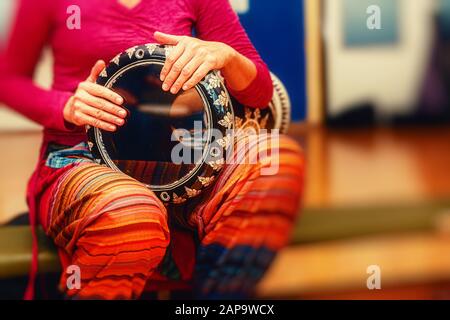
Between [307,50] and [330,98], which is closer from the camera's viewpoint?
[307,50]

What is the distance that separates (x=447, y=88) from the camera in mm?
1706

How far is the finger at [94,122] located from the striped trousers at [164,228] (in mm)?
68

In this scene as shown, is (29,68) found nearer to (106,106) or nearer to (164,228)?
(106,106)

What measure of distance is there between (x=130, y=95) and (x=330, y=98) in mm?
460

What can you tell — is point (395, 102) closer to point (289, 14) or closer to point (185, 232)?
point (289, 14)

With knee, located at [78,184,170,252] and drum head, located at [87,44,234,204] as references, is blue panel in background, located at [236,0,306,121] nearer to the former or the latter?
drum head, located at [87,44,234,204]

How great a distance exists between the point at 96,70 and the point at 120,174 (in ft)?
0.58

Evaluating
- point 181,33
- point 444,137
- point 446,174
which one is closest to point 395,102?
point 444,137

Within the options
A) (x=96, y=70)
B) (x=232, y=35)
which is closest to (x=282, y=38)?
(x=232, y=35)

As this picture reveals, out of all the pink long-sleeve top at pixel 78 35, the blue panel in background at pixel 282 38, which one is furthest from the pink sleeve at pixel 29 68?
the blue panel in background at pixel 282 38

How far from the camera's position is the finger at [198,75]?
951 mm

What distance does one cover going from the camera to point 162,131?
992 mm

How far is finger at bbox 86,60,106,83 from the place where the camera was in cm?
97

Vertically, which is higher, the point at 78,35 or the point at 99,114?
the point at 78,35
